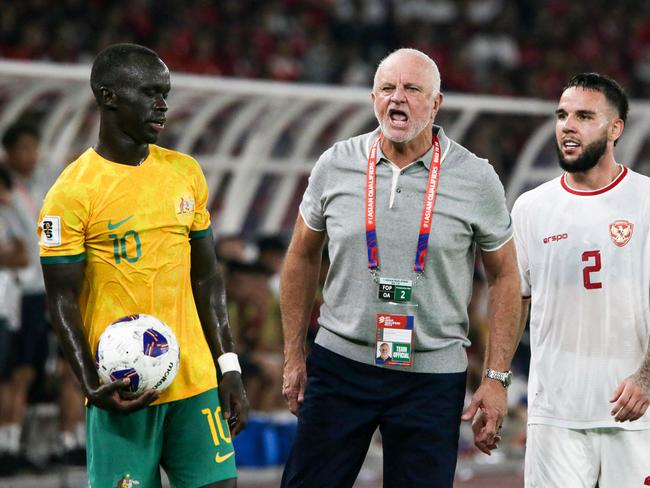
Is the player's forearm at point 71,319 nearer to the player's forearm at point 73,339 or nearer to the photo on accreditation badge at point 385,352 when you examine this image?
the player's forearm at point 73,339

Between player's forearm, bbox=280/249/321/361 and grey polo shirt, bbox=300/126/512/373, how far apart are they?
0.16 metres

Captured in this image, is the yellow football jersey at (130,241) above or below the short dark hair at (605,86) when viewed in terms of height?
below

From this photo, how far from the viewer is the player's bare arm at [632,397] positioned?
16.0ft

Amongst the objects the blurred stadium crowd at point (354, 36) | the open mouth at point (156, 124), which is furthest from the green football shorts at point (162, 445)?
the blurred stadium crowd at point (354, 36)

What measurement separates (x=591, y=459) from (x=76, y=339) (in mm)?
2040

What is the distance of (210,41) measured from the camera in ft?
48.7

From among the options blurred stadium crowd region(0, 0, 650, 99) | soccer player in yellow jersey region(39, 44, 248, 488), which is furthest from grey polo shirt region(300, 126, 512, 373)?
blurred stadium crowd region(0, 0, 650, 99)

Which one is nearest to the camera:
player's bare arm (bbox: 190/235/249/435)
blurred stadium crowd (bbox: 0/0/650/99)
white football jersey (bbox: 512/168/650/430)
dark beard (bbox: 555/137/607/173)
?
player's bare arm (bbox: 190/235/249/435)

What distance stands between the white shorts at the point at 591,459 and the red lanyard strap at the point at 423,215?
92cm

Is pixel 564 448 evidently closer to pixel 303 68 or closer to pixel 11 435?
pixel 11 435

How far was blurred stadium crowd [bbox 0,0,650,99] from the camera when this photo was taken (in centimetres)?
1382

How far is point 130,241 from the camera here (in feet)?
14.9

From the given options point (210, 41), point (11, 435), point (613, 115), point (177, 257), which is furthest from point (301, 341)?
point (210, 41)

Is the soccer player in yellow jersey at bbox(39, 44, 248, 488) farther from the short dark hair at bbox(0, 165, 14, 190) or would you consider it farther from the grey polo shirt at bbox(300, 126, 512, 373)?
the short dark hair at bbox(0, 165, 14, 190)
